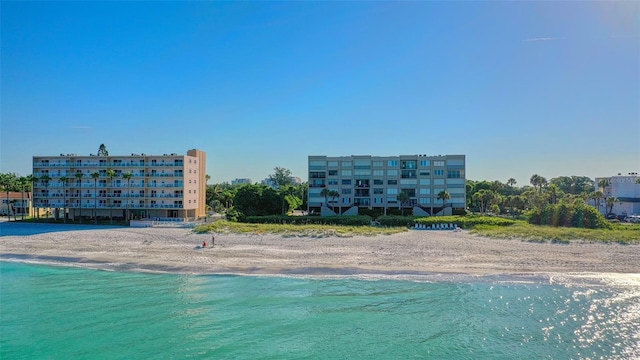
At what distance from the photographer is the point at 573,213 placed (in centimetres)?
5850

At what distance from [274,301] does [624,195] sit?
9694 centimetres

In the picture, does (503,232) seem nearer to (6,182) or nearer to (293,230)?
(293,230)

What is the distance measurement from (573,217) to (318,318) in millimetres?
50732

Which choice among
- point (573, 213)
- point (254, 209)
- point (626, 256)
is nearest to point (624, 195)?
point (573, 213)

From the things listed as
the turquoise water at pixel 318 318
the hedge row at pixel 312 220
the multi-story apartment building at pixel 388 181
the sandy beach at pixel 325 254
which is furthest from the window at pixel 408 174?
the turquoise water at pixel 318 318

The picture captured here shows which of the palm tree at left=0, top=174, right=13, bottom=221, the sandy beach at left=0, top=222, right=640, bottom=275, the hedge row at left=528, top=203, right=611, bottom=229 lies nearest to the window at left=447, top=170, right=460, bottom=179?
the hedge row at left=528, top=203, right=611, bottom=229

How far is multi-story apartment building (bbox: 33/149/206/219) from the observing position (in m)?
73.2

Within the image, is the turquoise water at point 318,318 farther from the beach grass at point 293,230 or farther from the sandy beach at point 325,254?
the beach grass at point 293,230

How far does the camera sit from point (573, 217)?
192 ft

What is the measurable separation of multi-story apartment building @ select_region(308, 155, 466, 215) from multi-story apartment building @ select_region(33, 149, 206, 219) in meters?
25.5

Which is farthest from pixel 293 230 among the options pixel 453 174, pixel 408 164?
pixel 453 174

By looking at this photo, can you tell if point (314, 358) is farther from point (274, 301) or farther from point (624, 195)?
point (624, 195)

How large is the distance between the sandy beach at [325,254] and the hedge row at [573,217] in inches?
725

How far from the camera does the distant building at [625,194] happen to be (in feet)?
291
